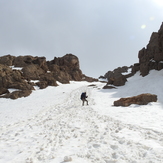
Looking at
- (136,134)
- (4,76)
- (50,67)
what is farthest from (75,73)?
(136,134)

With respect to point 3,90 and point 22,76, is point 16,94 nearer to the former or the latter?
point 3,90

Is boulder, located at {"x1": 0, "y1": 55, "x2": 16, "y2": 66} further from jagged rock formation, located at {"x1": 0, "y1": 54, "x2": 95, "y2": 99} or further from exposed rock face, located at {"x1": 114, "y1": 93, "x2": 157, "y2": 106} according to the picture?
exposed rock face, located at {"x1": 114, "y1": 93, "x2": 157, "y2": 106}

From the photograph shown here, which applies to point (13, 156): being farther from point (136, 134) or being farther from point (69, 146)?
point (136, 134)

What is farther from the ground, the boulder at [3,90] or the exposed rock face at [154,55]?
the exposed rock face at [154,55]

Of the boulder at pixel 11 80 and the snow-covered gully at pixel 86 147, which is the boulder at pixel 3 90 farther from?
the snow-covered gully at pixel 86 147

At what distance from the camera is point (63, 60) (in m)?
89.8

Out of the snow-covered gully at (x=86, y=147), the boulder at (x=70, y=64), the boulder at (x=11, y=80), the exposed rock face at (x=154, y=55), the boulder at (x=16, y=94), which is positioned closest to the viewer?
the snow-covered gully at (x=86, y=147)

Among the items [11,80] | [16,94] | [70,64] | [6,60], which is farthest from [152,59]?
[70,64]

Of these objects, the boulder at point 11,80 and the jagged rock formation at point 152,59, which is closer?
the boulder at point 11,80

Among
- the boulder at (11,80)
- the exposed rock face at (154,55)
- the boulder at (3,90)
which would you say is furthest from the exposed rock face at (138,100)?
the exposed rock face at (154,55)

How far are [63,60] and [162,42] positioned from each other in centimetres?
6492

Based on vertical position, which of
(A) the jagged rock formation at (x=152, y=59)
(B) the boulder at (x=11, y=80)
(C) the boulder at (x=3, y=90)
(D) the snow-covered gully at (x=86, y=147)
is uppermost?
(A) the jagged rock formation at (x=152, y=59)

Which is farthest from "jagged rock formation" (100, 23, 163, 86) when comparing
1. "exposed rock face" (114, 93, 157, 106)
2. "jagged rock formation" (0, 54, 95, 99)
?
"exposed rock face" (114, 93, 157, 106)

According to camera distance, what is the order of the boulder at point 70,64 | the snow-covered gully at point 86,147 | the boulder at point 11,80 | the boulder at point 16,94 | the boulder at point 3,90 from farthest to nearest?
the boulder at point 70,64 → the boulder at point 11,80 → the boulder at point 3,90 → the boulder at point 16,94 → the snow-covered gully at point 86,147
